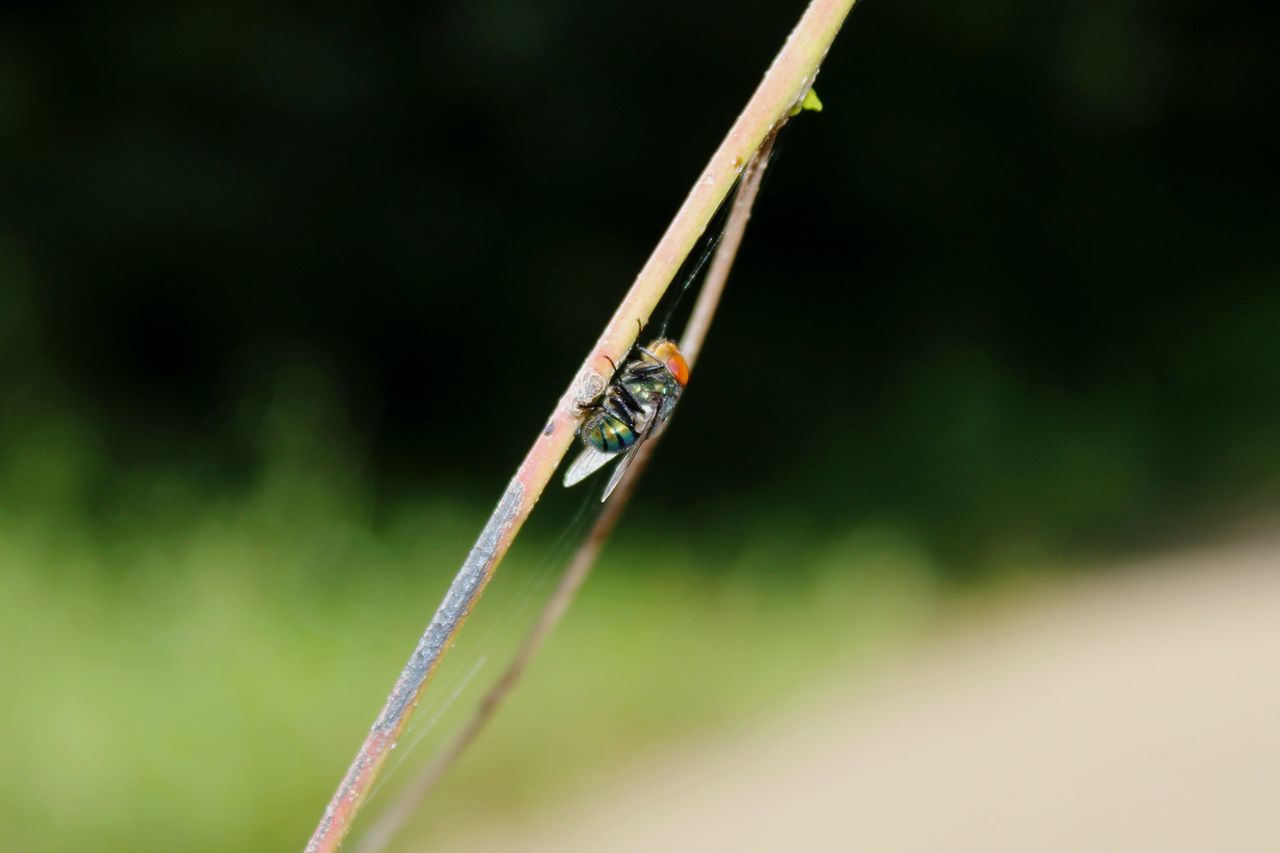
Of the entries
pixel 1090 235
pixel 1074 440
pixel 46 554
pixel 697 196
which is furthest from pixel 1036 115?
pixel 697 196

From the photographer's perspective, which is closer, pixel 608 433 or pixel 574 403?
pixel 574 403

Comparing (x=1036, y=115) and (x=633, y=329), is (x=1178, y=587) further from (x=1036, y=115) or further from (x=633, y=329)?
(x=633, y=329)

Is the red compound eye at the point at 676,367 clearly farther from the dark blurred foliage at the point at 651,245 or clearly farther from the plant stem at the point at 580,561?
the dark blurred foliage at the point at 651,245

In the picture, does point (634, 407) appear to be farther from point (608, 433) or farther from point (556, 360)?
point (556, 360)

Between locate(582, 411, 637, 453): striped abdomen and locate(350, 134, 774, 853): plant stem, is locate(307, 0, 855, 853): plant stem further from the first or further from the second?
locate(582, 411, 637, 453): striped abdomen

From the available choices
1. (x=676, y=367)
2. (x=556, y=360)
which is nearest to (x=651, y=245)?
(x=556, y=360)

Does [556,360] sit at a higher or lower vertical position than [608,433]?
lower
